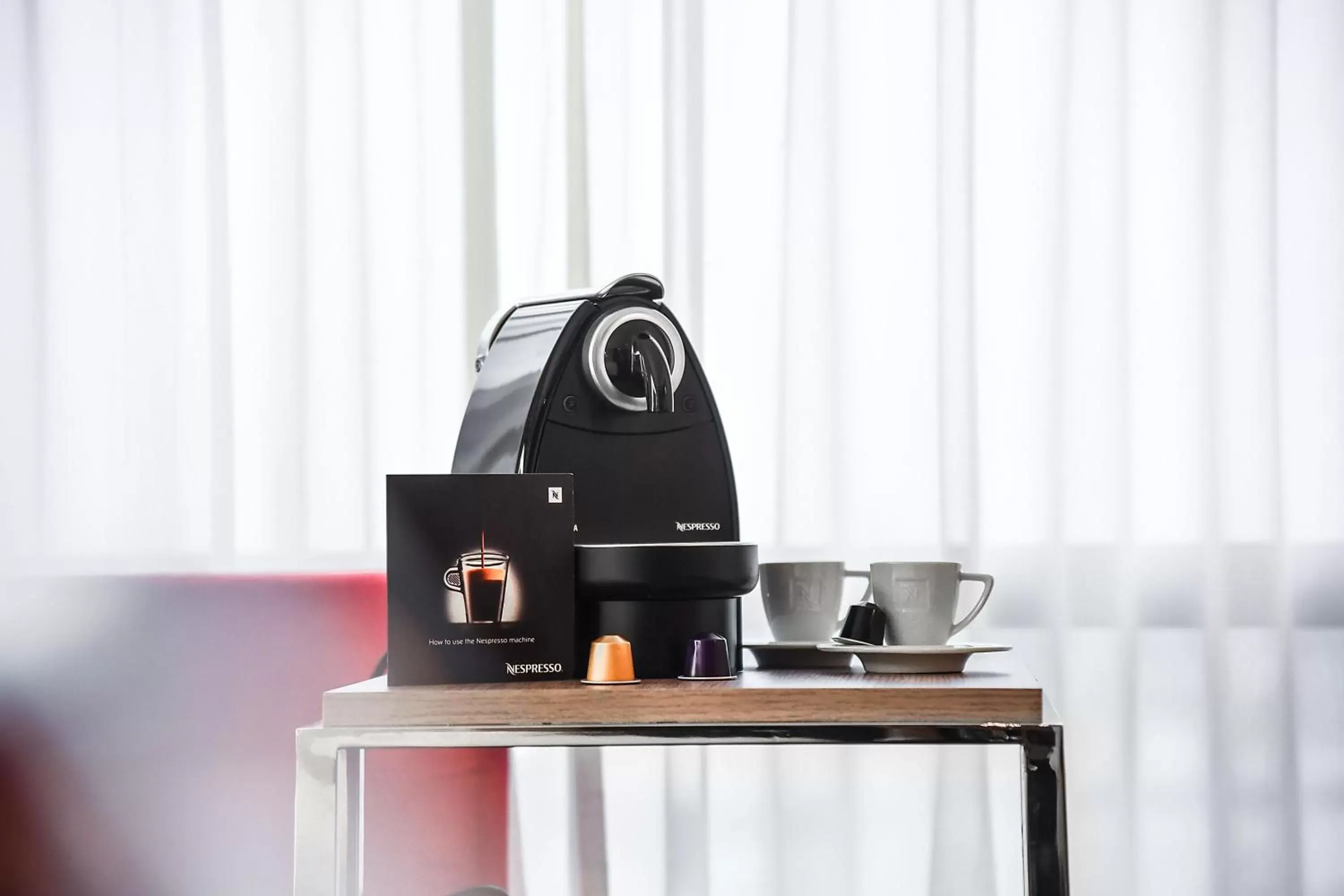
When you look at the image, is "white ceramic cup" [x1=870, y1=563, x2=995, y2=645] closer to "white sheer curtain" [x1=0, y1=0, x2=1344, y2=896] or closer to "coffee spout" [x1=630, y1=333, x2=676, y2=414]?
"coffee spout" [x1=630, y1=333, x2=676, y2=414]

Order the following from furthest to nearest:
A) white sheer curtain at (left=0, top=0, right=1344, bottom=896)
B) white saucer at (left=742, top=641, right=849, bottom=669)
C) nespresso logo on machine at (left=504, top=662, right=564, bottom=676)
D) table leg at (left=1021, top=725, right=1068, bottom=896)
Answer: white sheer curtain at (left=0, top=0, right=1344, bottom=896), white saucer at (left=742, top=641, right=849, bottom=669), nespresso logo on machine at (left=504, top=662, right=564, bottom=676), table leg at (left=1021, top=725, right=1068, bottom=896)

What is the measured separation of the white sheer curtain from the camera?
1.77 meters

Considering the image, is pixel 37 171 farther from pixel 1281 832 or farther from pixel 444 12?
pixel 1281 832

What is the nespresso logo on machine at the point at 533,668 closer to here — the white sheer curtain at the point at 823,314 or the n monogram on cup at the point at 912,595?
the n monogram on cup at the point at 912,595

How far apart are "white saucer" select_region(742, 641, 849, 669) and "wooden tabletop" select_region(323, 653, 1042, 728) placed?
16 cm

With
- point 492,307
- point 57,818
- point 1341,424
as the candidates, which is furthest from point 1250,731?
point 57,818

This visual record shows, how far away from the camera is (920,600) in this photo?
846 millimetres

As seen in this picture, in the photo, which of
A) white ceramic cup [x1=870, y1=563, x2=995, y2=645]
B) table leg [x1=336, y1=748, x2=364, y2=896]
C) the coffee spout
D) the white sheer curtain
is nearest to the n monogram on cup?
white ceramic cup [x1=870, y1=563, x2=995, y2=645]

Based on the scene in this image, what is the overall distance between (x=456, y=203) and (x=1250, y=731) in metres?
1.41

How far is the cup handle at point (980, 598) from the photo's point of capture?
86cm

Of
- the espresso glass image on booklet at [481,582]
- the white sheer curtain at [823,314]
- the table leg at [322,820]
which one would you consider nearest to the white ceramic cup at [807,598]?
the espresso glass image on booklet at [481,582]

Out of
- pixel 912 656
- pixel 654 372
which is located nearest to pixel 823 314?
pixel 654 372

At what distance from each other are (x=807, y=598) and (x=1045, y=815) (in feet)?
0.94

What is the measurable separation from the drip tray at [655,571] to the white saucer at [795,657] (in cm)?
11
